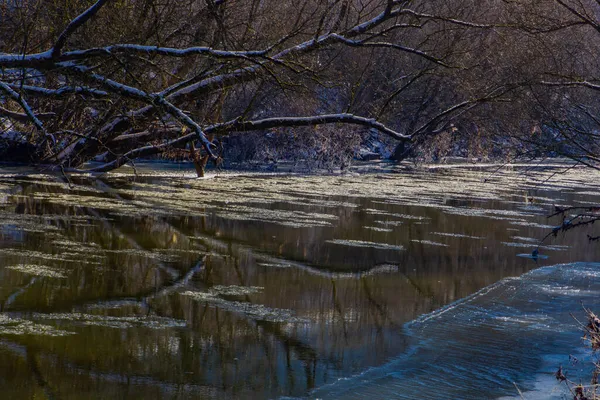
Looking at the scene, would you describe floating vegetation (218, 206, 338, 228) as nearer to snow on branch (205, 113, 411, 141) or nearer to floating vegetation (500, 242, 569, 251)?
snow on branch (205, 113, 411, 141)

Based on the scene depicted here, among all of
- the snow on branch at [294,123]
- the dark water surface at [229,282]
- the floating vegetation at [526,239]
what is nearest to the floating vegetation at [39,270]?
the dark water surface at [229,282]

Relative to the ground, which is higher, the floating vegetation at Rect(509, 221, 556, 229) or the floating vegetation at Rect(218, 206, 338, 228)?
the floating vegetation at Rect(218, 206, 338, 228)

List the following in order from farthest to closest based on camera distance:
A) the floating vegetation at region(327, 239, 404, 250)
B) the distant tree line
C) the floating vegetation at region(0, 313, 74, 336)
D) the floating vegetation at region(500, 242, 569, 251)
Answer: the floating vegetation at region(500, 242, 569, 251) → the floating vegetation at region(327, 239, 404, 250) → the distant tree line → the floating vegetation at region(0, 313, 74, 336)

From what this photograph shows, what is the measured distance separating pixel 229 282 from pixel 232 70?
3152mm

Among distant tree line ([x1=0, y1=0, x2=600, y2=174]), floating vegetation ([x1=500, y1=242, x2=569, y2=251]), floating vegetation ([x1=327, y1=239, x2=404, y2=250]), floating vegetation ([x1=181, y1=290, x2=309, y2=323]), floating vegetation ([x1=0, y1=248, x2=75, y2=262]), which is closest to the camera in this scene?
floating vegetation ([x1=181, y1=290, x2=309, y2=323])

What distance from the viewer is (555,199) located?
926 inches

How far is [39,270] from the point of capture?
30.2 feet

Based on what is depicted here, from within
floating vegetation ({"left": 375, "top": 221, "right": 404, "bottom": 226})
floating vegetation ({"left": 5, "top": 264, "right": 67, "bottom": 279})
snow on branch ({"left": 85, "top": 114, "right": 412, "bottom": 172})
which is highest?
snow on branch ({"left": 85, "top": 114, "right": 412, "bottom": 172})

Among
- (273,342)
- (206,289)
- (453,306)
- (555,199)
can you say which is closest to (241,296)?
(206,289)

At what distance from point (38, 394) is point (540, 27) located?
25.4 ft

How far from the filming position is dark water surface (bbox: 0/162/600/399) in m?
6.35

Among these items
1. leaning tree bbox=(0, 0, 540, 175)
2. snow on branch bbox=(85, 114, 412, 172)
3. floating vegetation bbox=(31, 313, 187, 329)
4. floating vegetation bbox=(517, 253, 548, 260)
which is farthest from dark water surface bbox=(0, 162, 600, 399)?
snow on branch bbox=(85, 114, 412, 172)

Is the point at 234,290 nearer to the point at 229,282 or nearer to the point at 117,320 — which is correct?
the point at 229,282

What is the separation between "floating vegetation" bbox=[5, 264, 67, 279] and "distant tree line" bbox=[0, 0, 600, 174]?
1235 millimetres
